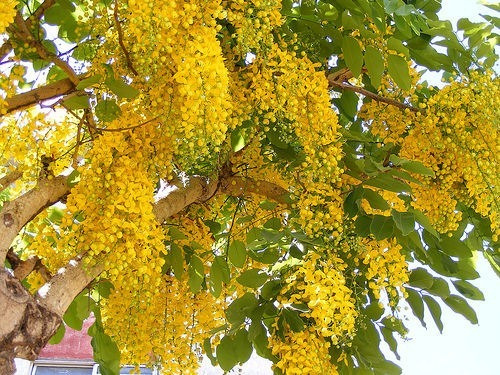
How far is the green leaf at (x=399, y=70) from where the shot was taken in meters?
1.92

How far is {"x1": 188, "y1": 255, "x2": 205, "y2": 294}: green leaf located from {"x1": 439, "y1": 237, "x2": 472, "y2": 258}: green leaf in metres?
0.78

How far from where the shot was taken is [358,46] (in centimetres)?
194

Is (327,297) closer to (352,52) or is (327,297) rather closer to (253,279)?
(253,279)

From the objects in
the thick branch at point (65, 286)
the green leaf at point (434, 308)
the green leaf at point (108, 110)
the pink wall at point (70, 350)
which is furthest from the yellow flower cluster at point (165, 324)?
the pink wall at point (70, 350)

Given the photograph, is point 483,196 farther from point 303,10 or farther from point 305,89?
point 303,10

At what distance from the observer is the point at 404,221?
5.90ft

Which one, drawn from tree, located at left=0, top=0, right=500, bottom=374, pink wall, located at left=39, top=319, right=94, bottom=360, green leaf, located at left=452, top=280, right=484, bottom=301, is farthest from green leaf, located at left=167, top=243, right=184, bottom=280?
pink wall, located at left=39, top=319, right=94, bottom=360

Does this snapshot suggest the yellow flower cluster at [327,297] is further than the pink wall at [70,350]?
No

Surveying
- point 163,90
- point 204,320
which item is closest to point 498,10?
point 163,90

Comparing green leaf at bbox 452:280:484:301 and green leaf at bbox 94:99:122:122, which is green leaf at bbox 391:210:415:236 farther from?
green leaf at bbox 94:99:122:122

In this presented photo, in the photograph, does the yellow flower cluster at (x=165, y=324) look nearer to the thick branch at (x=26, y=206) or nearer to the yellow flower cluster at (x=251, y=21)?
the thick branch at (x=26, y=206)

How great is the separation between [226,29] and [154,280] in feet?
2.59

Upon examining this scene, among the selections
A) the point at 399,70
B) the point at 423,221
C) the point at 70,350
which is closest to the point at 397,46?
the point at 399,70

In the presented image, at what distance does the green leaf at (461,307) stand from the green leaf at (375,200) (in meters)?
0.52
